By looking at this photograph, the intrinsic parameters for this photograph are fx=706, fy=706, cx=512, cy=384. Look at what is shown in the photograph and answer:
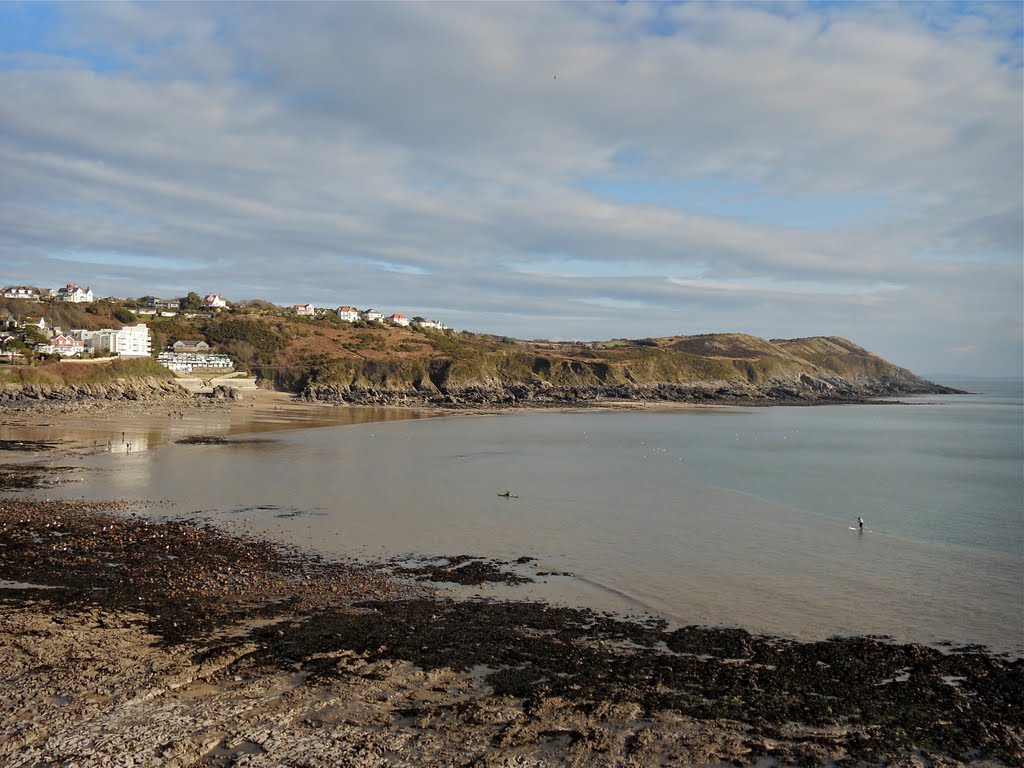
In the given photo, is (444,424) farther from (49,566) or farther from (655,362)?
(655,362)

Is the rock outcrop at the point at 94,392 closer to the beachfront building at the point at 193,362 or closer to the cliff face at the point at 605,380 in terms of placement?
the beachfront building at the point at 193,362

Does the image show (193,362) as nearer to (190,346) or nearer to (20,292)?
(190,346)

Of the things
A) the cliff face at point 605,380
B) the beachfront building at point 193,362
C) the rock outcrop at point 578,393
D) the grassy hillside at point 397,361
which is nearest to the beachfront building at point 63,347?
the grassy hillside at point 397,361

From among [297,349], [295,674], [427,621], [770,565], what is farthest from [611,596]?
[297,349]

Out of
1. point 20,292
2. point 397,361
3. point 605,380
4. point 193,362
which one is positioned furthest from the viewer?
point 20,292

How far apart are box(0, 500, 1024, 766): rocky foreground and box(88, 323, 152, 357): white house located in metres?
64.8

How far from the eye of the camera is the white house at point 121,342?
69.4 m

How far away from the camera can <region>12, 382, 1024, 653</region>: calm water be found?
12703 mm

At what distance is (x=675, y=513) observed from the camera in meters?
20.6

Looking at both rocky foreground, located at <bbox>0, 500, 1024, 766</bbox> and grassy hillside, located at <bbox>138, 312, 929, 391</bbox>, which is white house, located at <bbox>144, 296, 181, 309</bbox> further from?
rocky foreground, located at <bbox>0, 500, 1024, 766</bbox>

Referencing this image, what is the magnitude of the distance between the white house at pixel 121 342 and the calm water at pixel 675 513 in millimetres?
39364

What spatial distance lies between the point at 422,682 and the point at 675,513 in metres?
13.4

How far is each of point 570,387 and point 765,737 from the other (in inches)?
3086

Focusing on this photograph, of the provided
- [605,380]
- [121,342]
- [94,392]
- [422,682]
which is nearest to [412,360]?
[605,380]
